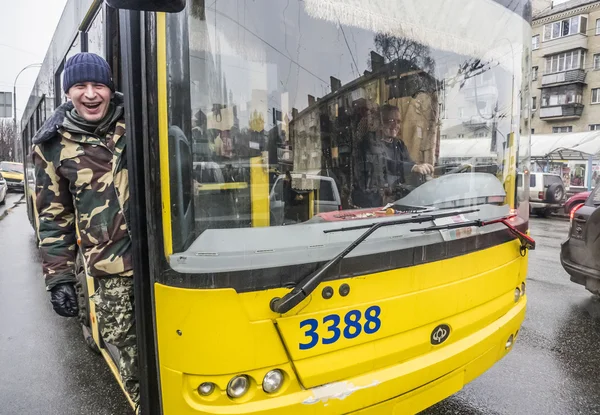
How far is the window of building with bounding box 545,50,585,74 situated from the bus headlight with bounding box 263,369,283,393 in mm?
42446

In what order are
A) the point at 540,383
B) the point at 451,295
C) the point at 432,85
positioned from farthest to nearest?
the point at 540,383, the point at 432,85, the point at 451,295

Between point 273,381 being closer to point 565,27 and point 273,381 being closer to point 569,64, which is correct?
point 569,64

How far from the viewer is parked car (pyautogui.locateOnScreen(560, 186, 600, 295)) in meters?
4.68

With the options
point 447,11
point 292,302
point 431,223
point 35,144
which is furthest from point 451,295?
point 35,144

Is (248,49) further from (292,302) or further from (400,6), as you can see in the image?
(292,302)

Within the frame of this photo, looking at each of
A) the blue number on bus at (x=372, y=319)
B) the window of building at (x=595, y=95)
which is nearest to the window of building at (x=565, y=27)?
the window of building at (x=595, y=95)

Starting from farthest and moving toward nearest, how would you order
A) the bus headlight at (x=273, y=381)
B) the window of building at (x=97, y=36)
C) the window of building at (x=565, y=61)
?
the window of building at (x=565, y=61)
the window of building at (x=97, y=36)
the bus headlight at (x=273, y=381)

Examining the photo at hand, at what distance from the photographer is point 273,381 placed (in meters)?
1.77

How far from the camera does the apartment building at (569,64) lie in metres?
35.3

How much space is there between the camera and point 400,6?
2.08 m

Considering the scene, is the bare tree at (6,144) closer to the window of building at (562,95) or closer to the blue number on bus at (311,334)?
the window of building at (562,95)

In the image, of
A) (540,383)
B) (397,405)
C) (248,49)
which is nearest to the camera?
(248,49)

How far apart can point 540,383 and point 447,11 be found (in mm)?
2751

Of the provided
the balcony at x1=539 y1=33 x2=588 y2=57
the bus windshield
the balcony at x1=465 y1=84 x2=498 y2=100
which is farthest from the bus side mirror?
the balcony at x1=539 y1=33 x2=588 y2=57
